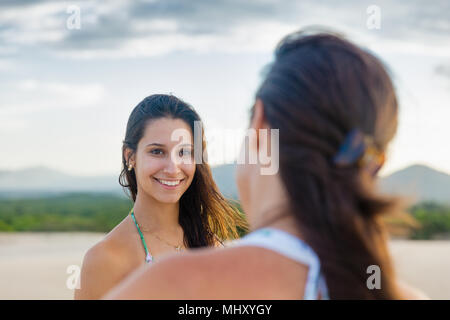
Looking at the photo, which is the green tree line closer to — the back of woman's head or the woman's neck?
the woman's neck

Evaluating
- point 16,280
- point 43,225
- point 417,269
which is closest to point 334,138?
point 16,280

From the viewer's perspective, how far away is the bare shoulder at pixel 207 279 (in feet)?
3.67

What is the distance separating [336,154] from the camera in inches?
48.0

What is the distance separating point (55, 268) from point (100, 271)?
1306cm

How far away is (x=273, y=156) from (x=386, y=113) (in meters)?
0.30

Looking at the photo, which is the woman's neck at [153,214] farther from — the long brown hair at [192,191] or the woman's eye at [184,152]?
the woman's eye at [184,152]

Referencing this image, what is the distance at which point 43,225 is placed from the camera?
1228 inches

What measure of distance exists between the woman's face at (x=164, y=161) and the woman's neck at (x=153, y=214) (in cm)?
7

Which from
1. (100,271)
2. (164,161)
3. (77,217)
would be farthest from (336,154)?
(77,217)

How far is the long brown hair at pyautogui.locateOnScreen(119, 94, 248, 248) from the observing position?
3.93 meters

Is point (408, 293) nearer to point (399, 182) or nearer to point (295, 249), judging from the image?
point (399, 182)

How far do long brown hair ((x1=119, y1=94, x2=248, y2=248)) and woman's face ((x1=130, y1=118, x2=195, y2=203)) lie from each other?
0.27 feet

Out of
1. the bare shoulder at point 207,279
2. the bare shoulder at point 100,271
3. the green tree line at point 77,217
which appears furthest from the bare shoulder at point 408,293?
the green tree line at point 77,217

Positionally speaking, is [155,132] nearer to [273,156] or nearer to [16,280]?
[273,156]
